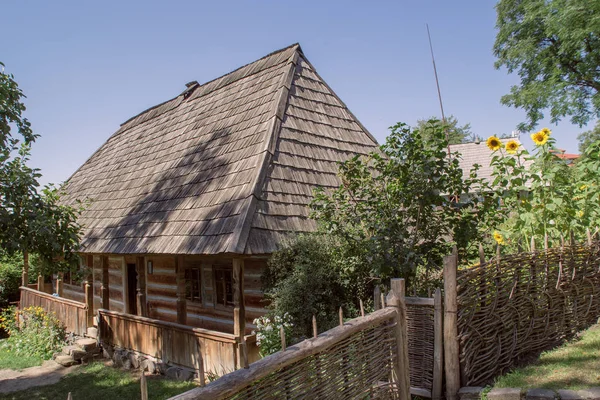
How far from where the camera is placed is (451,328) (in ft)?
15.5

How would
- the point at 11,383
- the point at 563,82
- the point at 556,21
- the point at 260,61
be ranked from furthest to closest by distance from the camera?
the point at 563,82 < the point at 556,21 < the point at 260,61 < the point at 11,383

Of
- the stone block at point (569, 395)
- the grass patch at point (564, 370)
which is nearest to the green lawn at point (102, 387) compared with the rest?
the grass patch at point (564, 370)

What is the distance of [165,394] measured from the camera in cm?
751

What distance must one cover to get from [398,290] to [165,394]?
5.03 m

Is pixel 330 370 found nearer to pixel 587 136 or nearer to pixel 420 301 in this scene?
pixel 420 301

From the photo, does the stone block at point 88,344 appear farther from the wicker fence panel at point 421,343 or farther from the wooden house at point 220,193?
the wicker fence panel at point 421,343

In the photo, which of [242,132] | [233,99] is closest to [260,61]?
[233,99]

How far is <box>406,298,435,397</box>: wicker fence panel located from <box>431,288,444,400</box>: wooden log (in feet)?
0.43

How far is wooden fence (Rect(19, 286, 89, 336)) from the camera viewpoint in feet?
39.0

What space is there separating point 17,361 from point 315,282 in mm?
9693

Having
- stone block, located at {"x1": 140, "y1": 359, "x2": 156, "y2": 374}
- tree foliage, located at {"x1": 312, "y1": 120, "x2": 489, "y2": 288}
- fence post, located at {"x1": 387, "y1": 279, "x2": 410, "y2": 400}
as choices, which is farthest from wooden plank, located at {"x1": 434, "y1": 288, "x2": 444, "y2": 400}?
stone block, located at {"x1": 140, "y1": 359, "x2": 156, "y2": 374}

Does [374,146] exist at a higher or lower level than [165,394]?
higher

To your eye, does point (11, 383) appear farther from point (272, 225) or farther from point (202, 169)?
point (272, 225)

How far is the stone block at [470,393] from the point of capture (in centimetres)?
457
